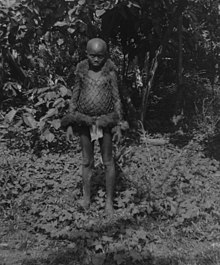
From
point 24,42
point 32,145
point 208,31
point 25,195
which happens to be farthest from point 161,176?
point 208,31

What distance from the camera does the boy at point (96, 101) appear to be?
425 cm

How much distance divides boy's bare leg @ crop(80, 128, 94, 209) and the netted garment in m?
0.22

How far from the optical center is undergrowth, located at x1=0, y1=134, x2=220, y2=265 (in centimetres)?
395

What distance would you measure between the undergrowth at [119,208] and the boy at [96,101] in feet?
1.95

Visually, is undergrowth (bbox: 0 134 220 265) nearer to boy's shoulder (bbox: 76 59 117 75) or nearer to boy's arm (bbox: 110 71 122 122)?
boy's arm (bbox: 110 71 122 122)

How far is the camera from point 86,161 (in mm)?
4516

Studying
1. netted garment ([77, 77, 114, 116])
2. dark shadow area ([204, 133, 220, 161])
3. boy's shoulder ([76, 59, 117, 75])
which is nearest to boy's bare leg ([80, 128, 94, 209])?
netted garment ([77, 77, 114, 116])

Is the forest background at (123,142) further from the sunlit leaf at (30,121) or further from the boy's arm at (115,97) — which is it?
the boy's arm at (115,97)

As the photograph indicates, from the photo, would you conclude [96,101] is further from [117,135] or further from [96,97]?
[117,135]

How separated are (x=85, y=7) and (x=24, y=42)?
4.66ft

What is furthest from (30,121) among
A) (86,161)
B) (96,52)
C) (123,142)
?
(96,52)

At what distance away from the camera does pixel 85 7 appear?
5262mm

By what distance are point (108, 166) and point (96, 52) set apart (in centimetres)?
103

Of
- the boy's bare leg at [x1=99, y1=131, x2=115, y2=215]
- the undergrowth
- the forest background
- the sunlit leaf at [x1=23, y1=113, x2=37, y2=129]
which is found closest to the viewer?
the undergrowth
